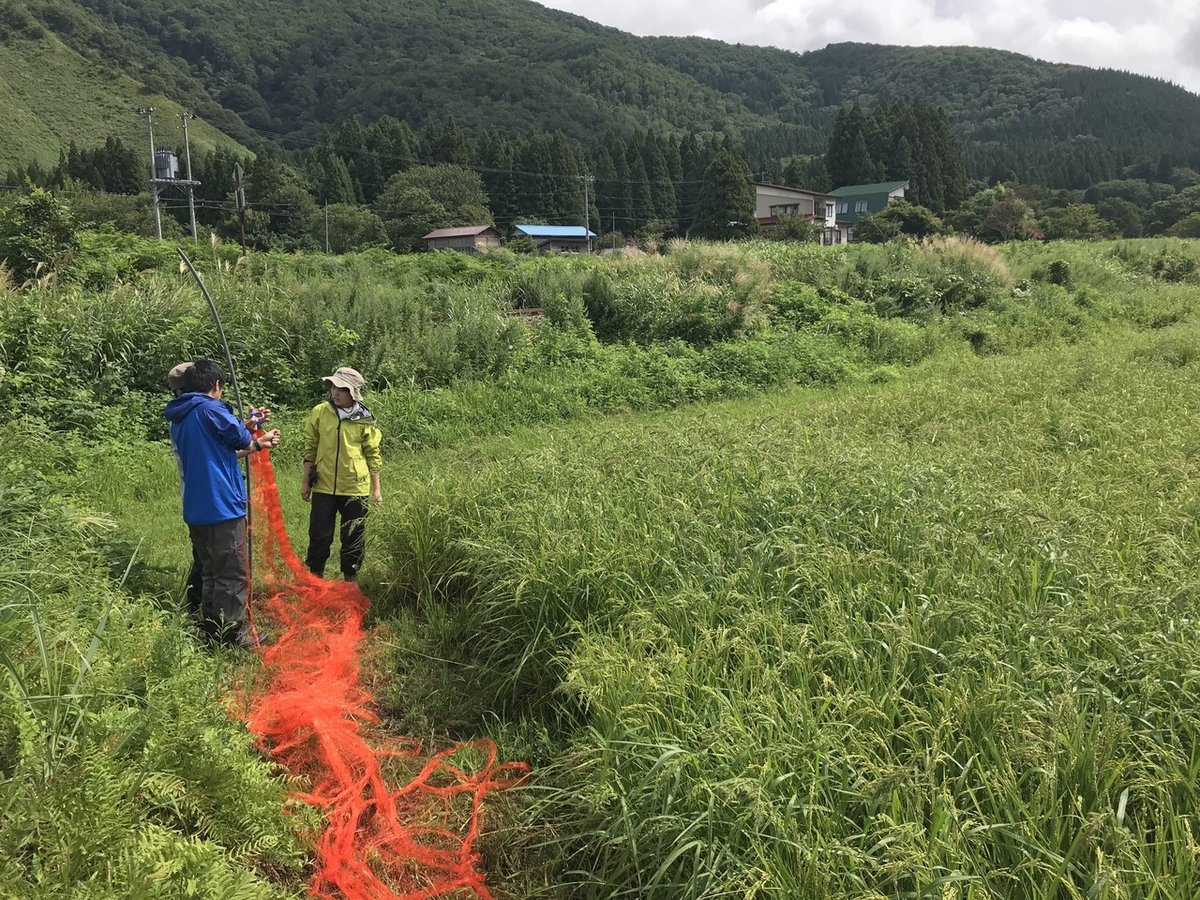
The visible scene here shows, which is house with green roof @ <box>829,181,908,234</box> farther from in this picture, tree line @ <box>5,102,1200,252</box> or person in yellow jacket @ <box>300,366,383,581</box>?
person in yellow jacket @ <box>300,366,383,581</box>

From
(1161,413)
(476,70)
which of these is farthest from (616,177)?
(1161,413)

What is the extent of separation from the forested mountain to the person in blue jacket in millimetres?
84719

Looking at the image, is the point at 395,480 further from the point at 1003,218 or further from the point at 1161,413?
the point at 1003,218

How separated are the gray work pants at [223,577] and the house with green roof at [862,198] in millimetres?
73222

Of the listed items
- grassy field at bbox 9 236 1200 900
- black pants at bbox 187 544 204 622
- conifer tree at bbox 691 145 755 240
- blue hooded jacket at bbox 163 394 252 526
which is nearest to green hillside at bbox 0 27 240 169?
conifer tree at bbox 691 145 755 240

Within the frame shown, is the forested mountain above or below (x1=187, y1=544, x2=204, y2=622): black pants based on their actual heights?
above

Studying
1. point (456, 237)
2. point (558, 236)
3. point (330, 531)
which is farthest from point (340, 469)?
point (558, 236)

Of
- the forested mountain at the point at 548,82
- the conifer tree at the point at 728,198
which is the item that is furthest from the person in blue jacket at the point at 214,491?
the forested mountain at the point at 548,82

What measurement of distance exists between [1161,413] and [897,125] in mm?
80192

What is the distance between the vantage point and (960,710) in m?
2.37

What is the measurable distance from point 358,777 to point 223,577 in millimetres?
1656

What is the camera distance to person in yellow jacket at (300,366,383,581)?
16.8 feet

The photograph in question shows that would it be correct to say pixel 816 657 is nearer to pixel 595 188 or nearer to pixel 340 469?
pixel 340 469

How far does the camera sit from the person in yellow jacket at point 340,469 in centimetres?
511
